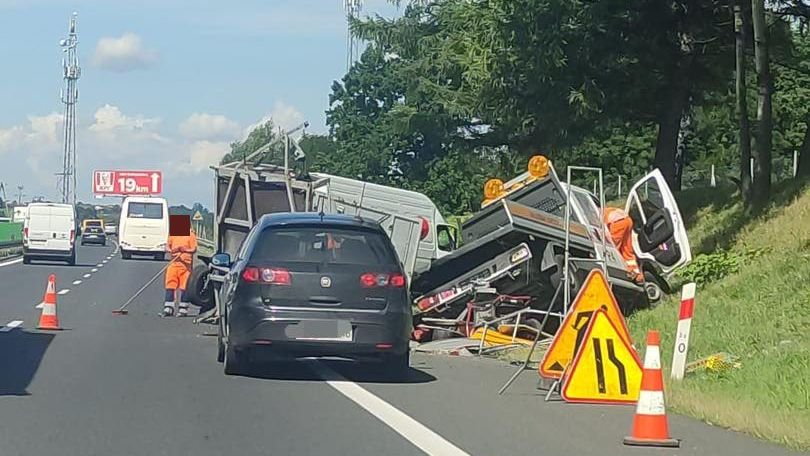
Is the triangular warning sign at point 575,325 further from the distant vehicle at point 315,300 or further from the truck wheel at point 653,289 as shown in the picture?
the truck wheel at point 653,289

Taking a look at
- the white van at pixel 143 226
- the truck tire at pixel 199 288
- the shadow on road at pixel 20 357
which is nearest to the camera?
the shadow on road at pixel 20 357

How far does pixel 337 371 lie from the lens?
14.6 m

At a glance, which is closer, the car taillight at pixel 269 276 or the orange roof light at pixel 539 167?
the car taillight at pixel 269 276

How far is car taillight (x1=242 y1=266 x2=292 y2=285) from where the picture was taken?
13242mm

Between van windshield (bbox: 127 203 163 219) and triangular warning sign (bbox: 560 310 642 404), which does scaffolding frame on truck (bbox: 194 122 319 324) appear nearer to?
triangular warning sign (bbox: 560 310 642 404)

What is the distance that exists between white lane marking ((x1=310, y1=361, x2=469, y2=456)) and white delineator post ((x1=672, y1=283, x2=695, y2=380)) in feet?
10.4

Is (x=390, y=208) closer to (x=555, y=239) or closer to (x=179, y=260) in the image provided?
(x=179, y=260)

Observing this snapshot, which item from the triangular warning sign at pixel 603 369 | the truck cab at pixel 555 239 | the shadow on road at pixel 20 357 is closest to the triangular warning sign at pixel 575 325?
the triangular warning sign at pixel 603 369

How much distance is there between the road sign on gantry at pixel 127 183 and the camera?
130m

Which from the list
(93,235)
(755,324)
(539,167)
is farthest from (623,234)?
(93,235)

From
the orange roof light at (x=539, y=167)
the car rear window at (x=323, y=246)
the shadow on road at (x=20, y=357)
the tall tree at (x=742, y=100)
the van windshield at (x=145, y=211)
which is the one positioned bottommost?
the shadow on road at (x=20, y=357)

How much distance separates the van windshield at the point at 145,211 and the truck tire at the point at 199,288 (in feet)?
124

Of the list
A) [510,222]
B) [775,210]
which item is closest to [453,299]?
[510,222]

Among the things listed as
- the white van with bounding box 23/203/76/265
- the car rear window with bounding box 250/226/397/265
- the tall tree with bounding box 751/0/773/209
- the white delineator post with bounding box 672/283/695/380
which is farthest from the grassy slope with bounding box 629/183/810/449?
the white van with bounding box 23/203/76/265
